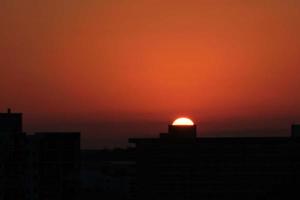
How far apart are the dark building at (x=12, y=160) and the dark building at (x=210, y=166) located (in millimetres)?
45228

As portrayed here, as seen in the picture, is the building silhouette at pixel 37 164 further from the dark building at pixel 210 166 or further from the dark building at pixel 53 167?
the dark building at pixel 210 166

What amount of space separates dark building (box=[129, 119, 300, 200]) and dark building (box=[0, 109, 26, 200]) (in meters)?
45.2

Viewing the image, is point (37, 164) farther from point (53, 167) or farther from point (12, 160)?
point (12, 160)

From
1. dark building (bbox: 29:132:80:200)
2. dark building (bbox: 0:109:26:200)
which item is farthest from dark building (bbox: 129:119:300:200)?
dark building (bbox: 0:109:26:200)

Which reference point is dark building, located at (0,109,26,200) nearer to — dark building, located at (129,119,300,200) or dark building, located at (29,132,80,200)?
dark building, located at (29,132,80,200)

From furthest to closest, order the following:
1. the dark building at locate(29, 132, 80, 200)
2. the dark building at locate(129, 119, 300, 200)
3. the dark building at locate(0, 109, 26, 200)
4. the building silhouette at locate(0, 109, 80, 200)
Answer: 1. the dark building at locate(129, 119, 300, 200)
2. the dark building at locate(29, 132, 80, 200)
3. the building silhouette at locate(0, 109, 80, 200)
4. the dark building at locate(0, 109, 26, 200)

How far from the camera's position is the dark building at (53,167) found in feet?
278

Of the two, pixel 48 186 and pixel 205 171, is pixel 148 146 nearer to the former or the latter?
pixel 205 171

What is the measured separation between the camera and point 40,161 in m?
87.4

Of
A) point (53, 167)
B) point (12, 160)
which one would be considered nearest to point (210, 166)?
point (53, 167)

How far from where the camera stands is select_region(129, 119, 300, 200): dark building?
132m

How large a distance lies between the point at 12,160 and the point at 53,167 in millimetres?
4598

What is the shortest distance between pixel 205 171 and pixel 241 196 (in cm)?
768

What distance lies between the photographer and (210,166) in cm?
13500
